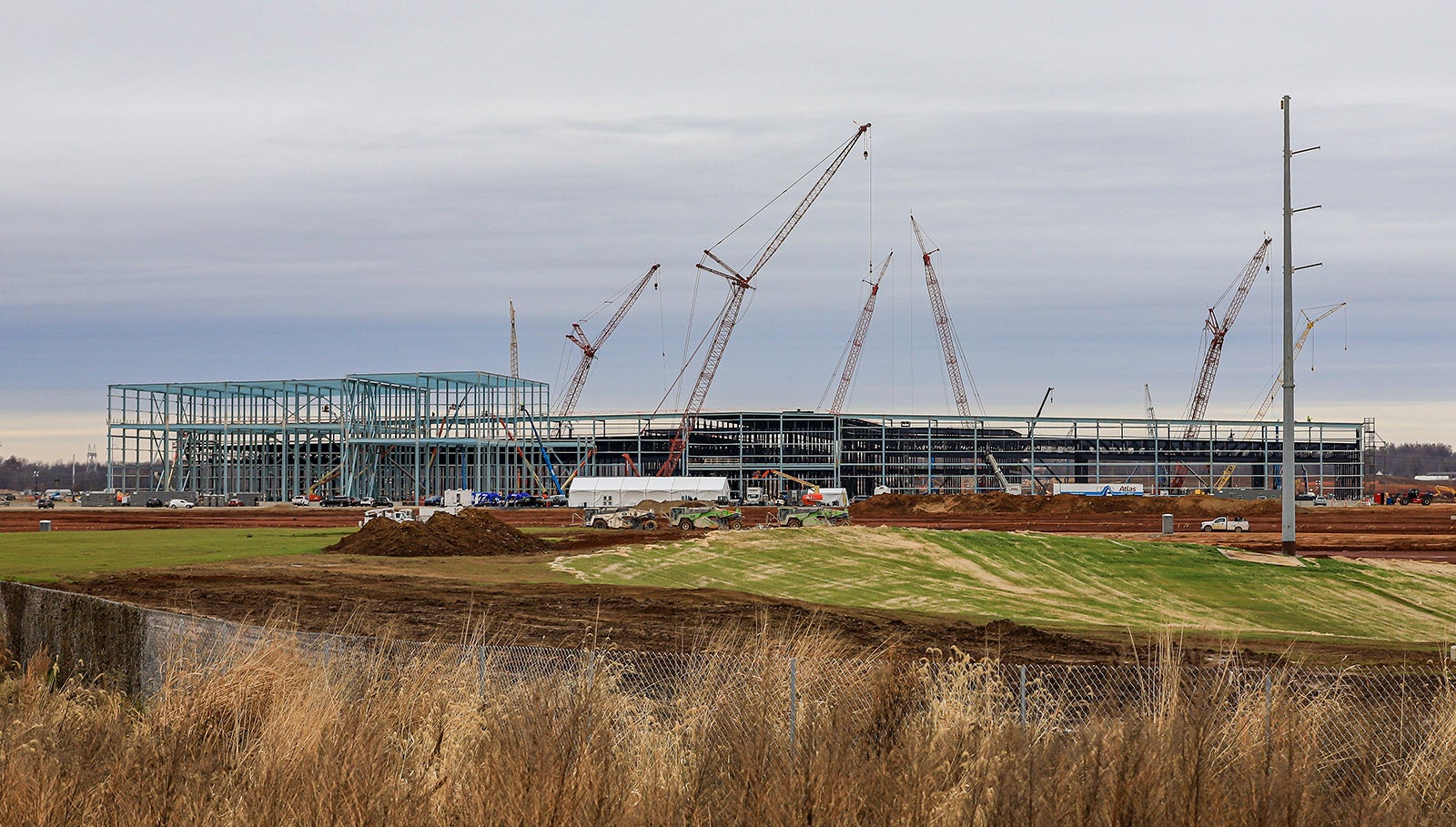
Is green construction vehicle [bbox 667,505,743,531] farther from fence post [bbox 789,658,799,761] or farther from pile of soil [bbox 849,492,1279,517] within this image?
fence post [bbox 789,658,799,761]

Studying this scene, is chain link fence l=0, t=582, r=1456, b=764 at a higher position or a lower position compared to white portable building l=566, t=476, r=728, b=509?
higher

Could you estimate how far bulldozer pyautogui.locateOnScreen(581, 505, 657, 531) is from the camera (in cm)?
7462

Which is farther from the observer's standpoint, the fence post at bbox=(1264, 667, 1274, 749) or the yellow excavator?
the yellow excavator

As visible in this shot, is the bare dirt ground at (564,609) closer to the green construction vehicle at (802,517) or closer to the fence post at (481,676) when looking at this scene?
the fence post at (481,676)

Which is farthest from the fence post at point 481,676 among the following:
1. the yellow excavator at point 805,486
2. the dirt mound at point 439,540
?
the yellow excavator at point 805,486

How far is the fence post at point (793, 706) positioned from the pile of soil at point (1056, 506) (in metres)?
88.7

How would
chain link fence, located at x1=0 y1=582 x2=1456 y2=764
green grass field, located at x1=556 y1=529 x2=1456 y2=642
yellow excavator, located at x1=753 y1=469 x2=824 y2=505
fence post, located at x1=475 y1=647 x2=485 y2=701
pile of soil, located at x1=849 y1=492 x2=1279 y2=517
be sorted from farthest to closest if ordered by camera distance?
yellow excavator, located at x1=753 y1=469 x2=824 y2=505 → pile of soil, located at x1=849 y1=492 x2=1279 y2=517 → green grass field, located at x1=556 y1=529 x2=1456 y2=642 → fence post, located at x1=475 y1=647 x2=485 y2=701 → chain link fence, located at x1=0 y1=582 x2=1456 y2=764

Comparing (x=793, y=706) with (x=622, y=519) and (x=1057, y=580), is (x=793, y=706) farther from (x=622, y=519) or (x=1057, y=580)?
(x=622, y=519)

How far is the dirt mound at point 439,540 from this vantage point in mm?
49781

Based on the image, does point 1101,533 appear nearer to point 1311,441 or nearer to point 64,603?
point 64,603

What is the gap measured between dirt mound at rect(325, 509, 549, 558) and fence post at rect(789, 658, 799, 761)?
38.3m

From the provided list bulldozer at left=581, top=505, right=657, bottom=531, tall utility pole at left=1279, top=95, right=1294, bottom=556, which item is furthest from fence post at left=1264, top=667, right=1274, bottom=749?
bulldozer at left=581, top=505, right=657, bottom=531

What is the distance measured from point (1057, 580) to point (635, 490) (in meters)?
59.4

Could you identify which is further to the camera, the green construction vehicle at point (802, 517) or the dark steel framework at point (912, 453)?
the dark steel framework at point (912, 453)
